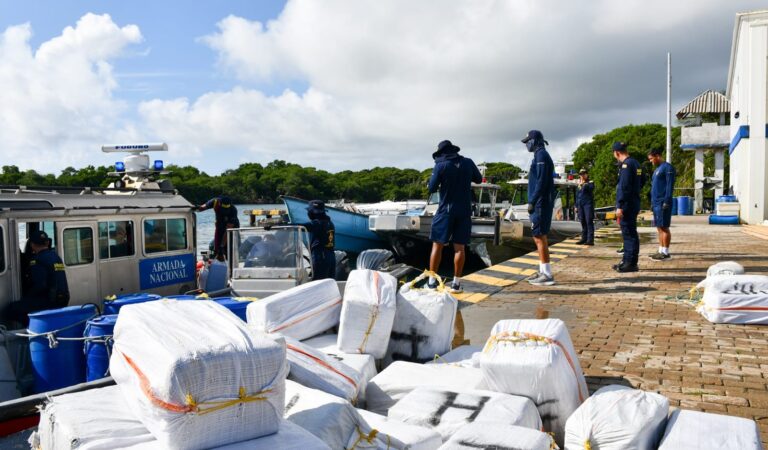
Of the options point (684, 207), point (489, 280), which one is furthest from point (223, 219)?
point (684, 207)

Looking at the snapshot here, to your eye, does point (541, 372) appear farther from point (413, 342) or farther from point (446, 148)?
point (446, 148)

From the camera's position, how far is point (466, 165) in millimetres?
7727

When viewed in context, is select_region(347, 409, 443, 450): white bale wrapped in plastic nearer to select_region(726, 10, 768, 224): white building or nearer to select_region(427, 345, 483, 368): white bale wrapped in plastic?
select_region(427, 345, 483, 368): white bale wrapped in plastic

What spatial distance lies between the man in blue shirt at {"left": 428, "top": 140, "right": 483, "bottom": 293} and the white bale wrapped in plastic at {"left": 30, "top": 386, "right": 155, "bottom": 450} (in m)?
5.09

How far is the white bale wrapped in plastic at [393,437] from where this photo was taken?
2846 mm

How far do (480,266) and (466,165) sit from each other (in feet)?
41.0

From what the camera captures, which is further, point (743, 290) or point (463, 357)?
point (743, 290)

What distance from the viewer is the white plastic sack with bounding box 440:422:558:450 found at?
8.33ft

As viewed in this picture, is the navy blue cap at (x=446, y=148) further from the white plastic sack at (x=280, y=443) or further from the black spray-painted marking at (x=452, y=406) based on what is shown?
the white plastic sack at (x=280, y=443)

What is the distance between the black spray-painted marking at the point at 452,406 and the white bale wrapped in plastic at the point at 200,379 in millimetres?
877

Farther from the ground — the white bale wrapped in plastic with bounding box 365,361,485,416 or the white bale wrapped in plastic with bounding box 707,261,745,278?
the white bale wrapped in plastic with bounding box 707,261,745,278

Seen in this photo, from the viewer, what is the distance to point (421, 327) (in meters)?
4.79

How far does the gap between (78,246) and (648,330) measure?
6.56m

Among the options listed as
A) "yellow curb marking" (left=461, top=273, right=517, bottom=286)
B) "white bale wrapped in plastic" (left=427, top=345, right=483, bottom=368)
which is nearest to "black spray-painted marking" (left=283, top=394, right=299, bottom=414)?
"white bale wrapped in plastic" (left=427, top=345, right=483, bottom=368)
